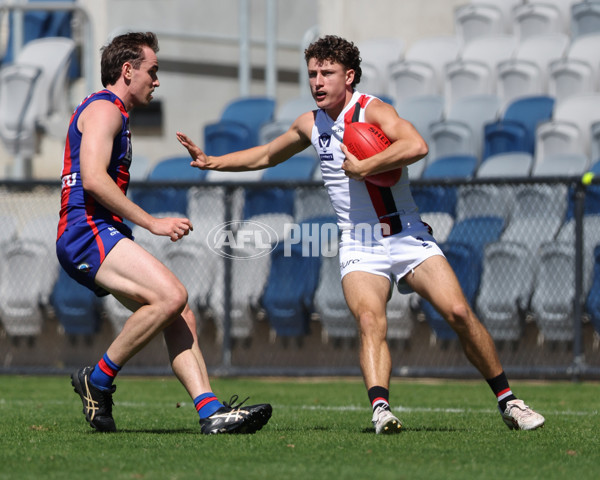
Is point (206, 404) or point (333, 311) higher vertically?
point (206, 404)

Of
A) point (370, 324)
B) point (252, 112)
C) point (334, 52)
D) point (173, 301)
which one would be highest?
point (334, 52)

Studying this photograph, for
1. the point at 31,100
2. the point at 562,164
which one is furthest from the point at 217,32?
the point at 562,164

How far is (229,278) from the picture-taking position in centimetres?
1086

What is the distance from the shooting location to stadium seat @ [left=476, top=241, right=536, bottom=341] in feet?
33.8

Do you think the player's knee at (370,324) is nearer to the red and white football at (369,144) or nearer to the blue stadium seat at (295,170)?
the red and white football at (369,144)

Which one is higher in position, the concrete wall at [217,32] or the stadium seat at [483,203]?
the concrete wall at [217,32]

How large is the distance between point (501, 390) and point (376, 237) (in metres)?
1.08

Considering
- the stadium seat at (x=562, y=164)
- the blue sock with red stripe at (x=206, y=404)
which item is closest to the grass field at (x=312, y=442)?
the blue sock with red stripe at (x=206, y=404)

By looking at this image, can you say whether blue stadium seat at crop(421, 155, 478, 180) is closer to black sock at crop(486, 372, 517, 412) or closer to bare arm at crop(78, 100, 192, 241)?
black sock at crop(486, 372, 517, 412)

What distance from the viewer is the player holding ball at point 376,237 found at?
6039 millimetres

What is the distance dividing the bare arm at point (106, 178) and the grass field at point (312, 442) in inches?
41.6

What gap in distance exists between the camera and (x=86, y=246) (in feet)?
19.2

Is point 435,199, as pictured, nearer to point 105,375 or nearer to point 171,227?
point 105,375

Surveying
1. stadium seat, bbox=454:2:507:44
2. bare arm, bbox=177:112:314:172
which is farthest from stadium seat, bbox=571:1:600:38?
bare arm, bbox=177:112:314:172
